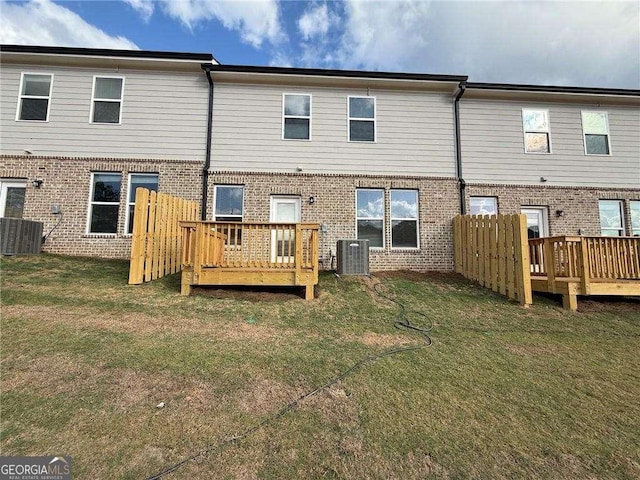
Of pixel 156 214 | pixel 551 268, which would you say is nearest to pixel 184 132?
pixel 156 214

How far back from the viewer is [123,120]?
30.9ft

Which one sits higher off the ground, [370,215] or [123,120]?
[123,120]

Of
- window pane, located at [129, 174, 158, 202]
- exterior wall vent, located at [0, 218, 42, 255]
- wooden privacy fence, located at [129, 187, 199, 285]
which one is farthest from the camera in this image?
window pane, located at [129, 174, 158, 202]

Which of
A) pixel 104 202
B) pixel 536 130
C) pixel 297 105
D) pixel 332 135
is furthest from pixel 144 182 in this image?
pixel 536 130

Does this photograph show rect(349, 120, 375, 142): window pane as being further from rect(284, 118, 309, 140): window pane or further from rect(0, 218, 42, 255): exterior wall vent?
rect(0, 218, 42, 255): exterior wall vent

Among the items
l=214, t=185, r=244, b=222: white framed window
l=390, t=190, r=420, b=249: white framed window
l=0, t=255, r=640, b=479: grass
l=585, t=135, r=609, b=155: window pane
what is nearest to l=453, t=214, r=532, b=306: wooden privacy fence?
l=0, t=255, r=640, b=479: grass

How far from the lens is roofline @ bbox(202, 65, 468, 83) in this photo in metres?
9.37

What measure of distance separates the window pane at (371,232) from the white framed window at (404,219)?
414 millimetres

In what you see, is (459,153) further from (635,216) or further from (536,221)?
(635,216)

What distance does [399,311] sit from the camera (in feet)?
19.6

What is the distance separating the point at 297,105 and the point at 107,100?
550cm

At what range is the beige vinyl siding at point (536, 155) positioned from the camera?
33.3 ft

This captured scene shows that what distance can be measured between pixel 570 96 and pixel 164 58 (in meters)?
12.4

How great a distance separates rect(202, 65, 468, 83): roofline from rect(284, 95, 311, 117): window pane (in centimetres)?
66
